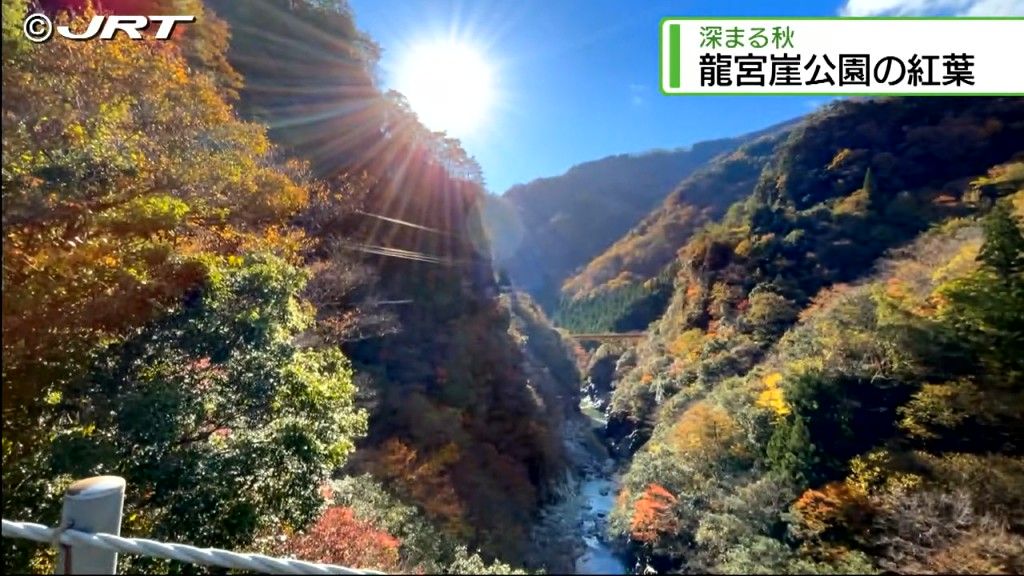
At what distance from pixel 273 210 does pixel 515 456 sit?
14.0 meters

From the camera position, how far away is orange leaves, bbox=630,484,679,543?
9.20 meters

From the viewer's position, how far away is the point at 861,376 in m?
11.0

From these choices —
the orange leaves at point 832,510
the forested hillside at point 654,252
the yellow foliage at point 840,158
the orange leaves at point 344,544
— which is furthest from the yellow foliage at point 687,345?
the orange leaves at point 344,544

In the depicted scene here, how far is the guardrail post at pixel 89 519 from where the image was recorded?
120 centimetres

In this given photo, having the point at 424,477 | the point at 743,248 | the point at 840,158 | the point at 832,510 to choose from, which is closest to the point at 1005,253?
the point at 832,510

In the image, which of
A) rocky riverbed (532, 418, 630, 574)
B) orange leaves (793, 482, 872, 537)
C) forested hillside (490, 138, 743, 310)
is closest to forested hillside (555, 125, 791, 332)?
forested hillside (490, 138, 743, 310)

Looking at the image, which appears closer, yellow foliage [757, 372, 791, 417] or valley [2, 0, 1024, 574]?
valley [2, 0, 1024, 574]

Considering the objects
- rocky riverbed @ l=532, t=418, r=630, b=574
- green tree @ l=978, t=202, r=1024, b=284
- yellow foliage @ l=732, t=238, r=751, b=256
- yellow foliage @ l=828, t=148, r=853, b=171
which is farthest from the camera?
yellow foliage @ l=828, t=148, r=853, b=171

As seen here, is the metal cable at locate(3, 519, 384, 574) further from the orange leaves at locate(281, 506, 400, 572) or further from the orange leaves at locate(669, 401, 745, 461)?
the orange leaves at locate(669, 401, 745, 461)

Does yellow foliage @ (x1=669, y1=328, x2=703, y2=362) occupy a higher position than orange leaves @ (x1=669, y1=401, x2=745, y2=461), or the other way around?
yellow foliage @ (x1=669, y1=328, x2=703, y2=362)

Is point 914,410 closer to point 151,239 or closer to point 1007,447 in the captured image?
point 1007,447

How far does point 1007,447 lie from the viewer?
8680 millimetres

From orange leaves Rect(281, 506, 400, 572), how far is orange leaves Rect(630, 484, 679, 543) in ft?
17.8

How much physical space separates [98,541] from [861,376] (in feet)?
43.5
